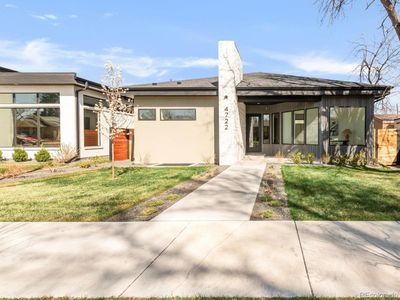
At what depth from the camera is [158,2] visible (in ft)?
48.7

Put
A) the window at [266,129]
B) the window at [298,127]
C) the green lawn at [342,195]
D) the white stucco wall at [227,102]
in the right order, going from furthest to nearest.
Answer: the window at [266,129] → the window at [298,127] → the white stucco wall at [227,102] → the green lawn at [342,195]

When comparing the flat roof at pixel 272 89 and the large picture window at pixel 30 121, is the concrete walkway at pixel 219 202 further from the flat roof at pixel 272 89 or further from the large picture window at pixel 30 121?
the large picture window at pixel 30 121

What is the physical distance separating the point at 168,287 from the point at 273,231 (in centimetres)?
218

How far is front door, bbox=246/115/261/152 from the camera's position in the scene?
1867cm

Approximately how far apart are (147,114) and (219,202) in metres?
9.41

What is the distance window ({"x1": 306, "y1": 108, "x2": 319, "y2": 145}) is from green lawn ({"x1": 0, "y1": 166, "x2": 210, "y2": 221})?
271 inches

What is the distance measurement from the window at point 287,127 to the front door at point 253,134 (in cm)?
191

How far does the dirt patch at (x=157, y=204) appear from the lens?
18.5ft

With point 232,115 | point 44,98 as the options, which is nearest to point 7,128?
point 44,98

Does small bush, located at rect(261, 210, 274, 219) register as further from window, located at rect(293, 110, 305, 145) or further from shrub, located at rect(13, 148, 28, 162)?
shrub, located at rect(13, 148, 28, 162)

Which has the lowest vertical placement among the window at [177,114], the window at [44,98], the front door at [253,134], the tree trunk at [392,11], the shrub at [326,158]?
the shrub at [326,158]

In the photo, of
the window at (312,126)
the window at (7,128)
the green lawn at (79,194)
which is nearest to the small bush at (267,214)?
the green lawn at (79,194)

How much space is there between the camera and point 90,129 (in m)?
18.3

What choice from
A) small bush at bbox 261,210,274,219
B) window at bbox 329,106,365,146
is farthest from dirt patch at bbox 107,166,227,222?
window at bbox 329,106,365,146
